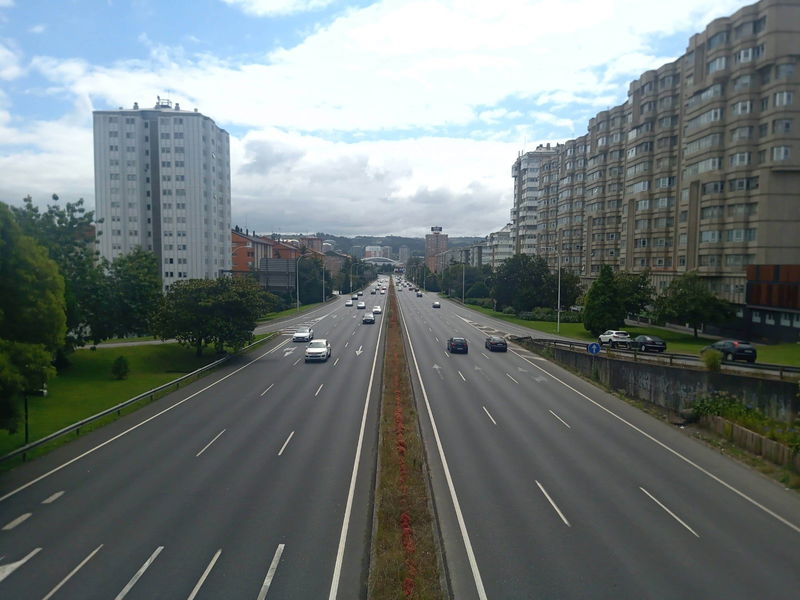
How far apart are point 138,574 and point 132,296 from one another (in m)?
35.2

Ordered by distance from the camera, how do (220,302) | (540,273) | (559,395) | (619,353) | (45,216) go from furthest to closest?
(540,273)
(220,302)
(45,216)
(619,353)
(559,395)

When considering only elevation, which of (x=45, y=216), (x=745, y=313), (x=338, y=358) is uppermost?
(x=45, y=216)

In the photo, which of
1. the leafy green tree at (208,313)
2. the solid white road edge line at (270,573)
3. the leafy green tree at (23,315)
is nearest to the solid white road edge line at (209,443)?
the leafy green tree at (23,315)

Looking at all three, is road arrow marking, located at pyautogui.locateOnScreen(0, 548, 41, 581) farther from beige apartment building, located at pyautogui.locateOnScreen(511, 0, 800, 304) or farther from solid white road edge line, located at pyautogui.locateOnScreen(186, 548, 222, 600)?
beige apartment building, located at pyautogui.locateOnScreen(511, 0, 800, 304)

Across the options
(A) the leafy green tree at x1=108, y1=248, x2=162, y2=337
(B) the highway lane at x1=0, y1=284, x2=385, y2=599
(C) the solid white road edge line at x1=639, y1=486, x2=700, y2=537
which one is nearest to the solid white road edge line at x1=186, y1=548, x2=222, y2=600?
(B) the highway lane at x1=0, y1=284, x2=385, y2=599

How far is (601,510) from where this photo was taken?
1583 centimetres

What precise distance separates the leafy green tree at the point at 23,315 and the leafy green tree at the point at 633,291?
49.8 m

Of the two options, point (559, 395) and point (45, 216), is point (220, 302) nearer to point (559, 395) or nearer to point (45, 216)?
point (45, 216)

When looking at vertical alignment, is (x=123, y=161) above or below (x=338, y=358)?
above

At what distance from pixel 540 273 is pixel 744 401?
59.5 metres

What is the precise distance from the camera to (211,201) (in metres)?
103

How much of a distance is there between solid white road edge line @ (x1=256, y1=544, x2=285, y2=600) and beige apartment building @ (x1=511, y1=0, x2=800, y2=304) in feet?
166

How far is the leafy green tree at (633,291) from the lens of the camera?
58.8 meters

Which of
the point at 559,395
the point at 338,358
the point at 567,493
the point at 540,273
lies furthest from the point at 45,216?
the point at 540,273
